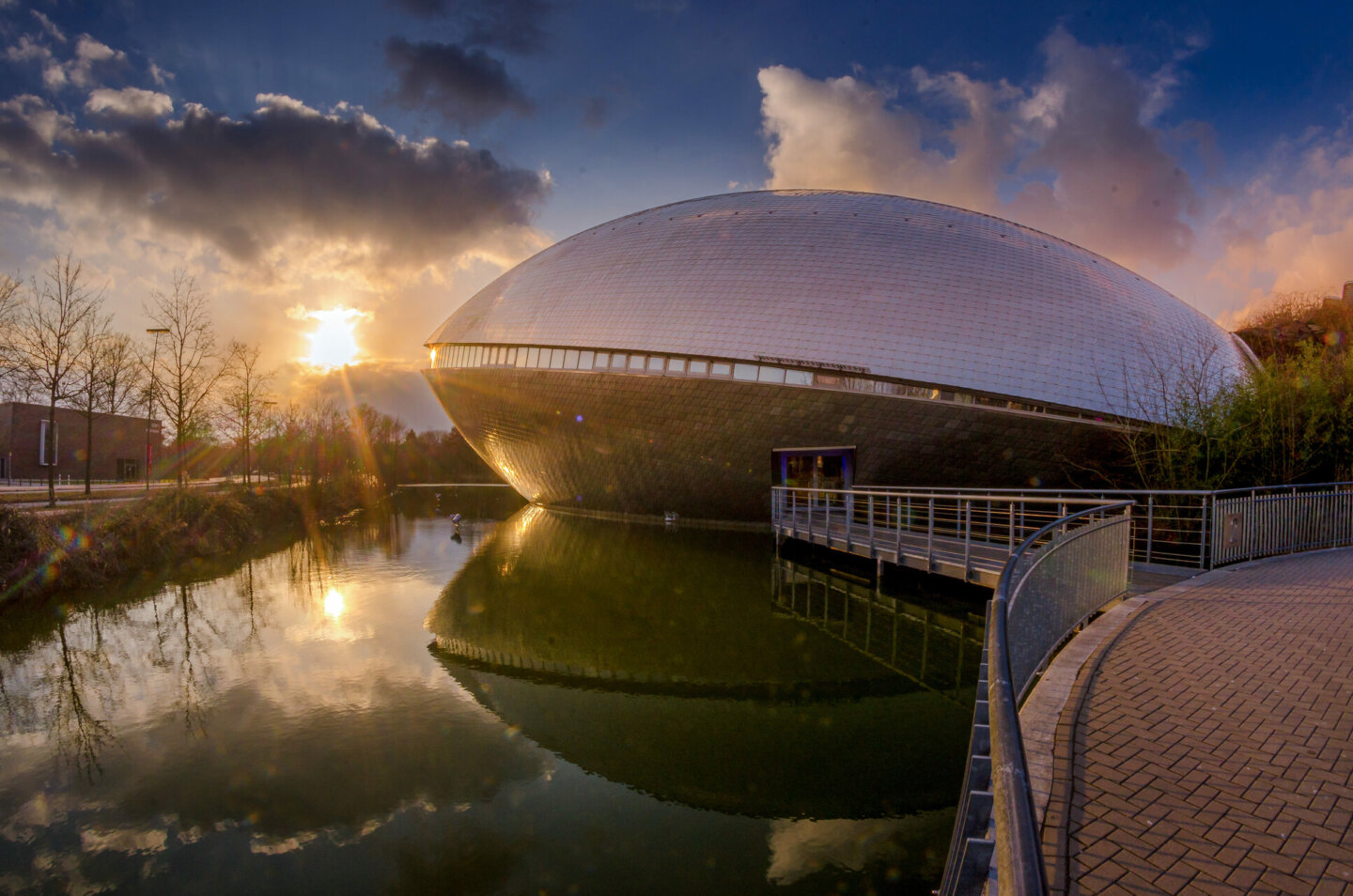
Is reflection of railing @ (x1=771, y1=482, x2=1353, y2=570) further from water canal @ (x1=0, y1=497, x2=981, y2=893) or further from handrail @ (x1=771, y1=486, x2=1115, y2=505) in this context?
water canal @ (x1=0, y1=497, x2=981, y2=893)

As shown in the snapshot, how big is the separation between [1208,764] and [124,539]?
16913 mm

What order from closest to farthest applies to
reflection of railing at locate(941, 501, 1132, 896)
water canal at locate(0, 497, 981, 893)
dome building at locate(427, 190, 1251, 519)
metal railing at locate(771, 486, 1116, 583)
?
1. reflection of railing at locate(941, 501, 1132, 896)
2. water canal at locate(0, 497, 981, 893)
3. metal railing at locate(771, 486, 1116, 583)
4. dome building at locate(427, 190, 1251, 519)

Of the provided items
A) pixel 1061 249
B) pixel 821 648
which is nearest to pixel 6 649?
pixel 821 648

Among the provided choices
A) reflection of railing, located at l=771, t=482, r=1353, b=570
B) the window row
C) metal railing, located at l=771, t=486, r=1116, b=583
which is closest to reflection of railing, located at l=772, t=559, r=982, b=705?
metal railing, located at l=771, t=486, r=1116, b=583

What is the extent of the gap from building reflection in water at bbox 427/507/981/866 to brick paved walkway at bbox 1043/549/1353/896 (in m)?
1.25

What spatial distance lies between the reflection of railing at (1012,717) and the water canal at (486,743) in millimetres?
1372

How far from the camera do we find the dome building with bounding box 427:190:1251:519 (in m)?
16.9

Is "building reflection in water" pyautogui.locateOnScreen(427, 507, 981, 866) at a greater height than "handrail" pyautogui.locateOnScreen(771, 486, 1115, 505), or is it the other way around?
"handrail" pyautogui.locateOnScreen(771, 486, 1115, 505)

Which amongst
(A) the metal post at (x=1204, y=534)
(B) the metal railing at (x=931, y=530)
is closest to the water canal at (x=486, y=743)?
(B) the metal railing at (x=931, y=530)

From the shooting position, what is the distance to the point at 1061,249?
20172mm

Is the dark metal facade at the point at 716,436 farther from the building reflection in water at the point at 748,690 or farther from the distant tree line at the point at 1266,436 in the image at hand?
the building reflection in water at the point at 748,690

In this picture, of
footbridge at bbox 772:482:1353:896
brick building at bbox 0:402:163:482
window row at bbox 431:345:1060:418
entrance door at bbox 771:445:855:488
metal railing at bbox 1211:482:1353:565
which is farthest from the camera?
brick building at bbox 0:402:163:482

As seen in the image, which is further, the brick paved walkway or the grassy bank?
the grassy bank

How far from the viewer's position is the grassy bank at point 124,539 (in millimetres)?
10422
